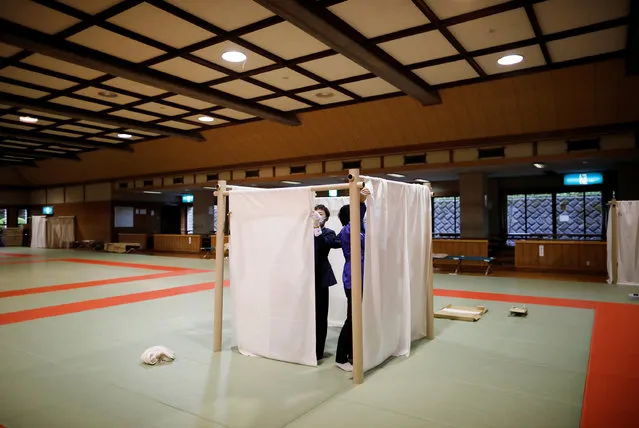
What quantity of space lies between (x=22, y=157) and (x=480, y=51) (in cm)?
1826

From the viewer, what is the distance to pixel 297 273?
12.5 ft

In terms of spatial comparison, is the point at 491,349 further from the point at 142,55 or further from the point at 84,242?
the point at 84,242

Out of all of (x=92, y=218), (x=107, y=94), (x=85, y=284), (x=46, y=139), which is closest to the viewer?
(x=85, y=284)

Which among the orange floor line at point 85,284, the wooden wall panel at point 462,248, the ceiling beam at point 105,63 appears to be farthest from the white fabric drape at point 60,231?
the wooden wall panel at point 462,248

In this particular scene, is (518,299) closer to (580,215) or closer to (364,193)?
(364,193)

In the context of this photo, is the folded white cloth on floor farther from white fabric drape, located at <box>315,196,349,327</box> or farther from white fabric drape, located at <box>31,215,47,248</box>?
white fabric drape, located at <box>31,215,47,248</box>

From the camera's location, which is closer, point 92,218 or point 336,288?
point 336,288

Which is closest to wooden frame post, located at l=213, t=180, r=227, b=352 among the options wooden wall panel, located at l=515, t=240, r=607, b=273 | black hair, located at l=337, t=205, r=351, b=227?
black hair, located at l=337, t=205, r=351, b=227

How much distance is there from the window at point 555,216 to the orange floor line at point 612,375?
28.9 feet

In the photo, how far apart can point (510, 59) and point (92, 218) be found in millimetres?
18239

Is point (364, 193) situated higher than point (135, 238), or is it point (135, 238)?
point (364, 193)

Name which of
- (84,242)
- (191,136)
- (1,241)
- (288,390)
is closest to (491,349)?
(288,390)

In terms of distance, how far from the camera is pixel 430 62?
700 centimetres

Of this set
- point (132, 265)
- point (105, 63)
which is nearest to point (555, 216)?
point (132, 265)
